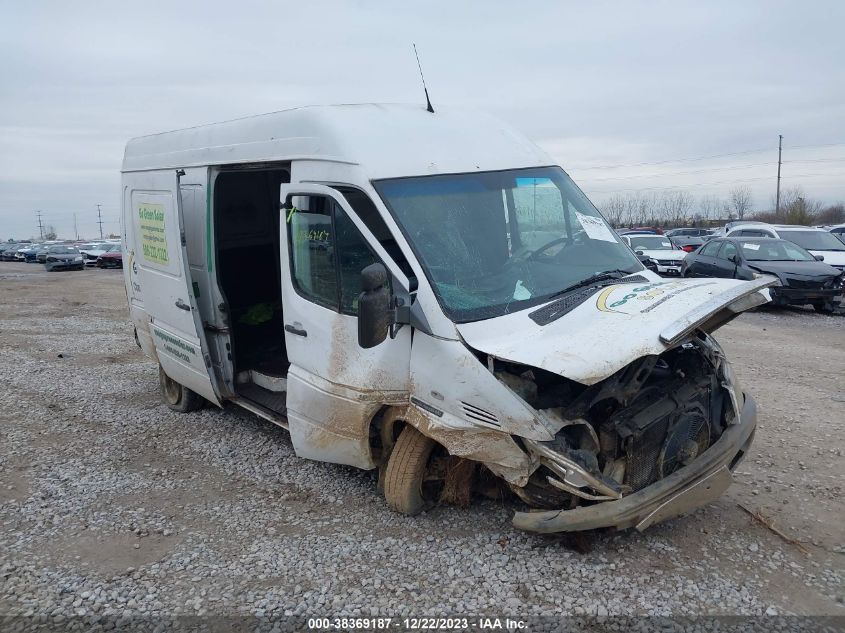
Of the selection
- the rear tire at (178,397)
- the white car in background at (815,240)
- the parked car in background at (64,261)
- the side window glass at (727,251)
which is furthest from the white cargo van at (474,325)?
the parked car in background at (64,261)

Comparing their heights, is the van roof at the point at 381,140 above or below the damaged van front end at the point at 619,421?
above

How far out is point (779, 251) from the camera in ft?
48.0

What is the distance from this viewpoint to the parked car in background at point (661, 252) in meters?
19.8

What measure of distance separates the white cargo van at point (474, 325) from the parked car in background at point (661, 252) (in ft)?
48.2

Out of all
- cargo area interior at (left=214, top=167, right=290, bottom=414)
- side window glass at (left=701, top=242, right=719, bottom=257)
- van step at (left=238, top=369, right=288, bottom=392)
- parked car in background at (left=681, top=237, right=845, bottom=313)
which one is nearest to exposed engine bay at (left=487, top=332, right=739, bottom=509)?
van step at (left=238, top=369, right=288, bottom=392)

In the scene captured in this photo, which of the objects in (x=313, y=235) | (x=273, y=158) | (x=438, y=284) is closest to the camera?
(x=438, y=284)

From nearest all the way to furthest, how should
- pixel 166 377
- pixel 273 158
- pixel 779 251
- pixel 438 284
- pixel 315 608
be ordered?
pixel 315 608 < pixel 438 284 < pixel 273 158 < pixel 166 377 < pixel 779 251

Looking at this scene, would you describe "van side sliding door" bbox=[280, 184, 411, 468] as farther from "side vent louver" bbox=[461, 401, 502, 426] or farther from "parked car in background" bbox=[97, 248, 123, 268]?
"parked car in background" bbox=[97, 248, 123, 268]

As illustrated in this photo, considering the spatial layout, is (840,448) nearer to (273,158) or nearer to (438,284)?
(438,284)

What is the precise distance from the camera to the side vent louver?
12.3 ft

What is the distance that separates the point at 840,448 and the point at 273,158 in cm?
509

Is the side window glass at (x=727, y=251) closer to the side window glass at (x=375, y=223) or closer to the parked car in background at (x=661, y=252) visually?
the parked car in background at (x=661, y=252)

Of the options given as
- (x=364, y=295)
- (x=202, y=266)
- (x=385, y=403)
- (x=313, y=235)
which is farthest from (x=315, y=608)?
(x=202, y=266)

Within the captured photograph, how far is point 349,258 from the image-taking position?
177 inches
